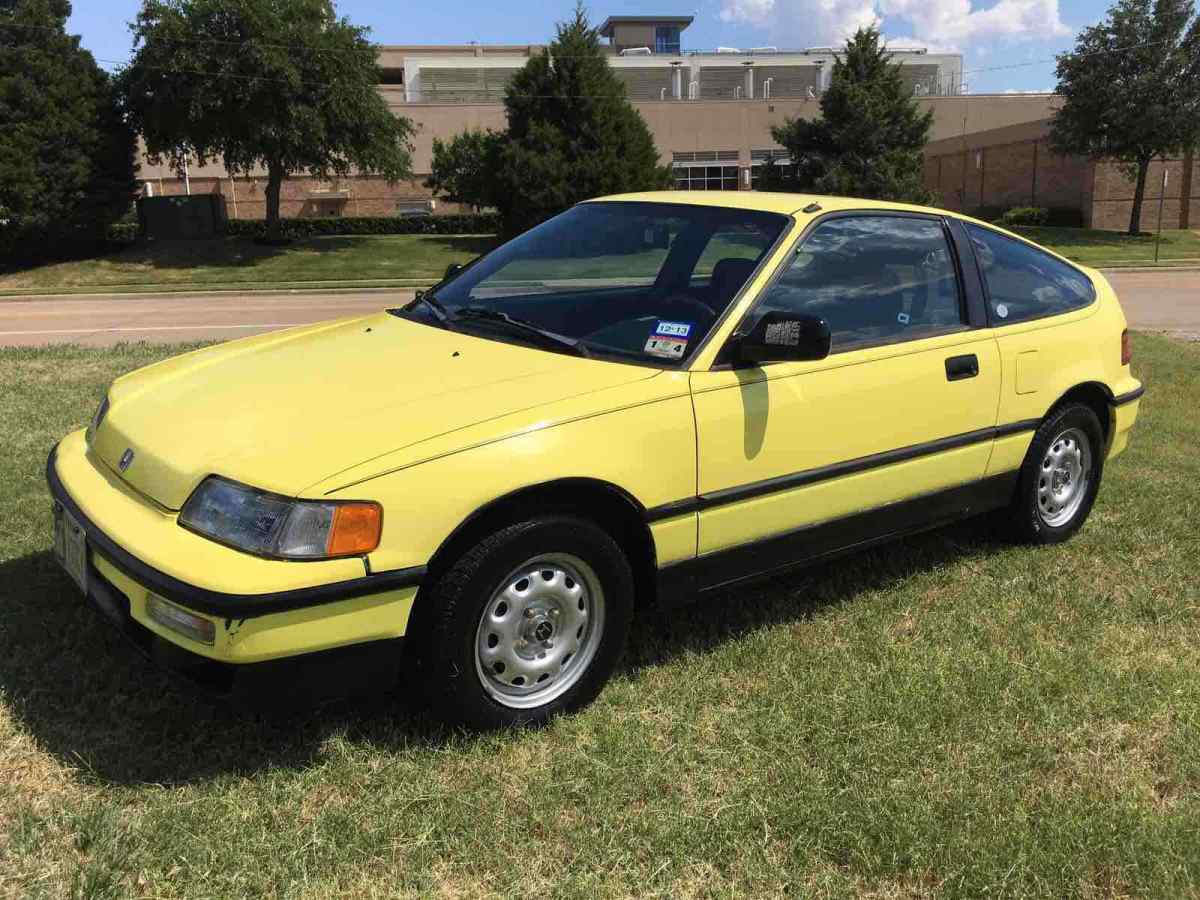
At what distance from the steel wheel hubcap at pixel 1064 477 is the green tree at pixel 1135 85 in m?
34.1

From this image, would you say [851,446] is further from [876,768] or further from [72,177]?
[72,177]

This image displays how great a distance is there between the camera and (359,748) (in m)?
3.02

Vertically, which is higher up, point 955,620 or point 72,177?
point 72,177

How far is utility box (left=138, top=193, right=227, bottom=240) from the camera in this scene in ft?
106

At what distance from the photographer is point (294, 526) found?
8.55 ft

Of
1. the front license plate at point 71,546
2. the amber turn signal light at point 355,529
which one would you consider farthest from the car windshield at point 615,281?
the front license plate at point 71,546

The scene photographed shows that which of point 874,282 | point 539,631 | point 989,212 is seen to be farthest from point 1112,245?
point 539,631

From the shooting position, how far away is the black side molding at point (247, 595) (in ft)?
8.28

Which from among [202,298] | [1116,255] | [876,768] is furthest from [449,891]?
[1116,255]

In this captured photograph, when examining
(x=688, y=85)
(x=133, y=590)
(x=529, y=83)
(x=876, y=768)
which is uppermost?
(x=688, y=85)

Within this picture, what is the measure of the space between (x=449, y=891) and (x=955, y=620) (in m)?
2.42

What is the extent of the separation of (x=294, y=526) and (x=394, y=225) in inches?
1641

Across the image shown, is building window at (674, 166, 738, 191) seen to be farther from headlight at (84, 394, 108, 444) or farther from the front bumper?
the front bumper

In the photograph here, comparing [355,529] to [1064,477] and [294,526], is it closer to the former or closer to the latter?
→ [294,526]
